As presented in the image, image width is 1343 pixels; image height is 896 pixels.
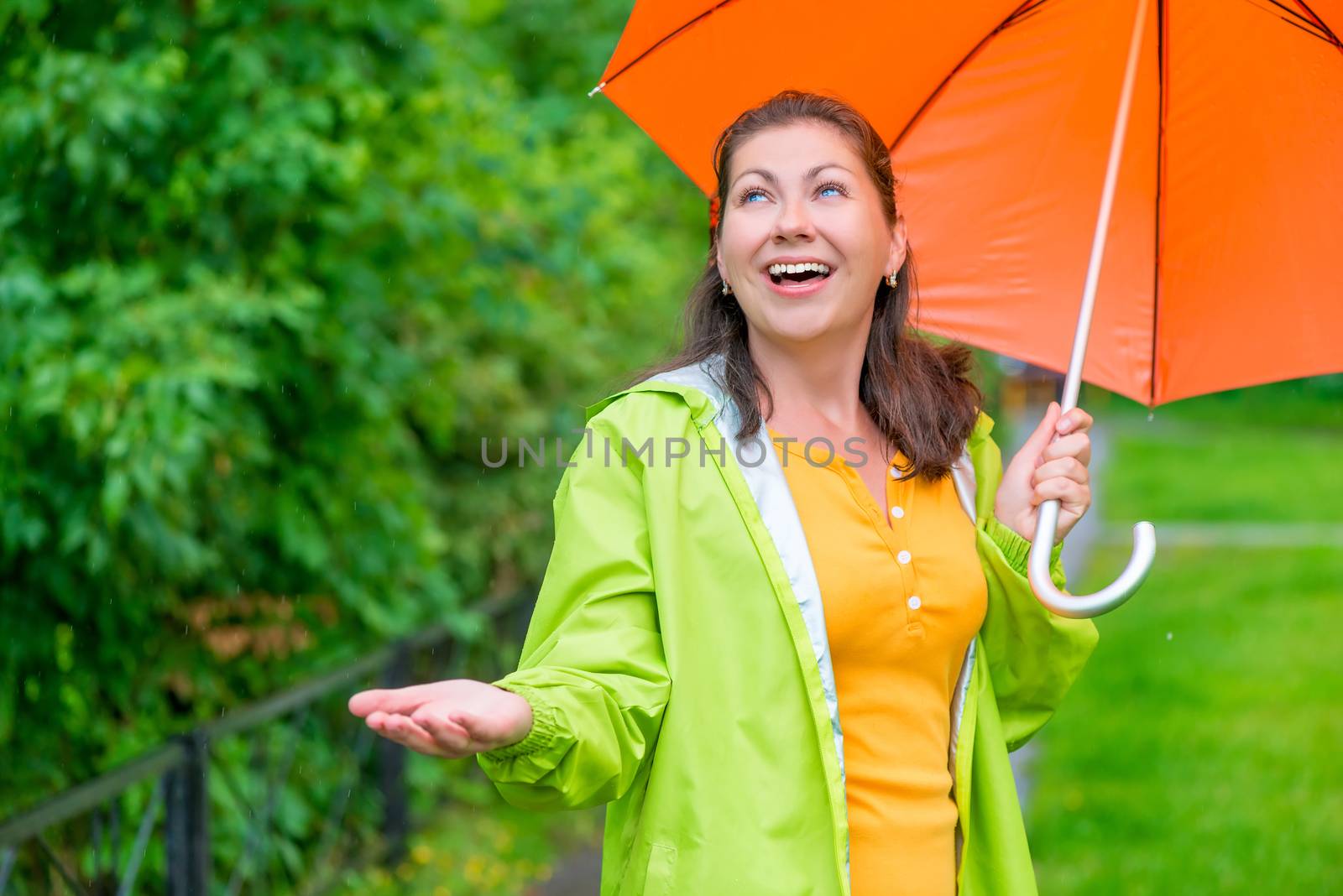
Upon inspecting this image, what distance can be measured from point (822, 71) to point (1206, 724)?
5647 millimetres

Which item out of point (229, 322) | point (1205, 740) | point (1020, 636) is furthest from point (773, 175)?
point (1205, 740)

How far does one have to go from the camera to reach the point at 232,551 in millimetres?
4363

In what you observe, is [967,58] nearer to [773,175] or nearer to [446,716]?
[773,175]

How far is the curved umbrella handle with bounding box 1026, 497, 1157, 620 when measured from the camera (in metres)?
2.15

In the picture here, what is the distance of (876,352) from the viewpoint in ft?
8.14

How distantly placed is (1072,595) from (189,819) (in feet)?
8.49

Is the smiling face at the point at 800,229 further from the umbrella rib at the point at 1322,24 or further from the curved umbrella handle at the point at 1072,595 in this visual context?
the umbrella rib at the point at 1322,24

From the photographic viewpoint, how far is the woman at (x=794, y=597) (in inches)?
77.8

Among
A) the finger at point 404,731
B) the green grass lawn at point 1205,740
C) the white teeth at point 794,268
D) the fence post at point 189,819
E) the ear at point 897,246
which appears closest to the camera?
the finger at point 404,731

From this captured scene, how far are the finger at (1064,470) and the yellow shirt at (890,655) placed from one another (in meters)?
0.20

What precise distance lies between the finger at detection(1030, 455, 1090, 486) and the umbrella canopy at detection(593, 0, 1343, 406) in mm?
399

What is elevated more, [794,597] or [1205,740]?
[794,597]

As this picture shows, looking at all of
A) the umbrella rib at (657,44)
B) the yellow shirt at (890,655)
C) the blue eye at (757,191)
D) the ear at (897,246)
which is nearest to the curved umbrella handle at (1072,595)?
the yellow shirt at (890,655)

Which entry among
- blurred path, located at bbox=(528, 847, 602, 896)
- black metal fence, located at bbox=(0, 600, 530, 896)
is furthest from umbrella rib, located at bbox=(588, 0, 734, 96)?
blurred path, located at bbox=(528, 847, 602, 896)
